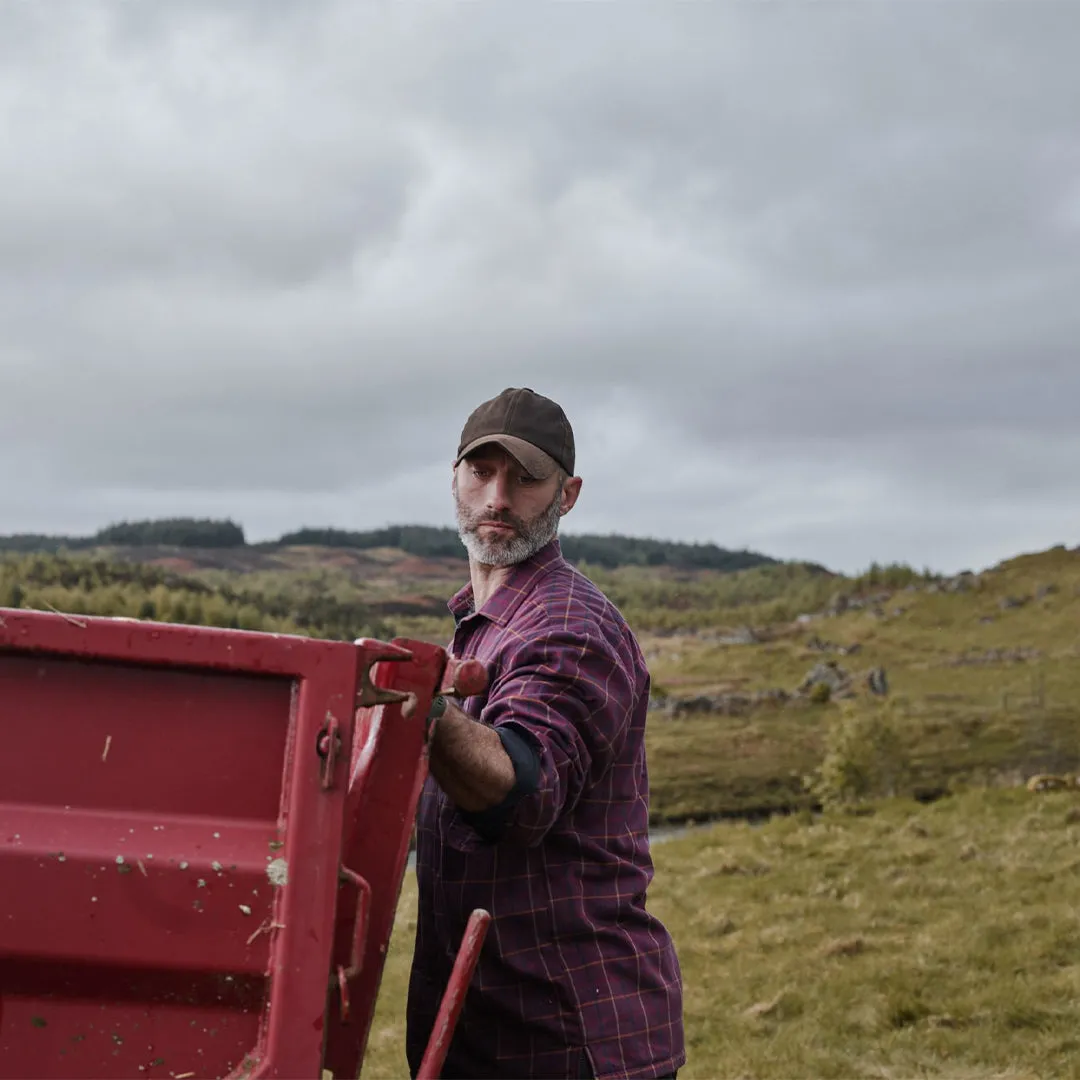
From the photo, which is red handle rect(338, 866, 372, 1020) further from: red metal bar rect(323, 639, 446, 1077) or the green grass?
the green grass

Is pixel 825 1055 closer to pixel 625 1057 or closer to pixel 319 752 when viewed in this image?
pixel 625 1057

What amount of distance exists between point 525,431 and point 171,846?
156cm

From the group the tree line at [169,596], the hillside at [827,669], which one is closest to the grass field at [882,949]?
the hillside at [827,669]

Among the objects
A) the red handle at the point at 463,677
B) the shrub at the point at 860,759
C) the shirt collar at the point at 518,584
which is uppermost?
the shirt collar at the point at 518,584

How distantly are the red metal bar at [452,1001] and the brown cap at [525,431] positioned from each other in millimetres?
1352

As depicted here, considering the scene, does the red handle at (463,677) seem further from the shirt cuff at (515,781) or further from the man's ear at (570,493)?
the man's ear at (570,493)

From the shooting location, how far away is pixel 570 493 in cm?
377

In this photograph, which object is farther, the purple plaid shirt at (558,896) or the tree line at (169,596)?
the tree line at (169,596)

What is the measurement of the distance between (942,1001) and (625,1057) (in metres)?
6.15

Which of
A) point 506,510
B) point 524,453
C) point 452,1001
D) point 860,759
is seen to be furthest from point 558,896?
point 860,759

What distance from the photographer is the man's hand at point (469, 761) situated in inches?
108

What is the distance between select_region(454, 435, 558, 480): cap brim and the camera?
11.5 ft

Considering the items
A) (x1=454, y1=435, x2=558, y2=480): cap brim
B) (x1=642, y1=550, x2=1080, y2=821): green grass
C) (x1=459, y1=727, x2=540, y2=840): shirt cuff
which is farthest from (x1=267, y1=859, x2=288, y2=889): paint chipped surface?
(x1=642, y1=550, x2=1080, y2=821): green grass

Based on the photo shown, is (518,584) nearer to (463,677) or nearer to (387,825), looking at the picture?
(463,677)
